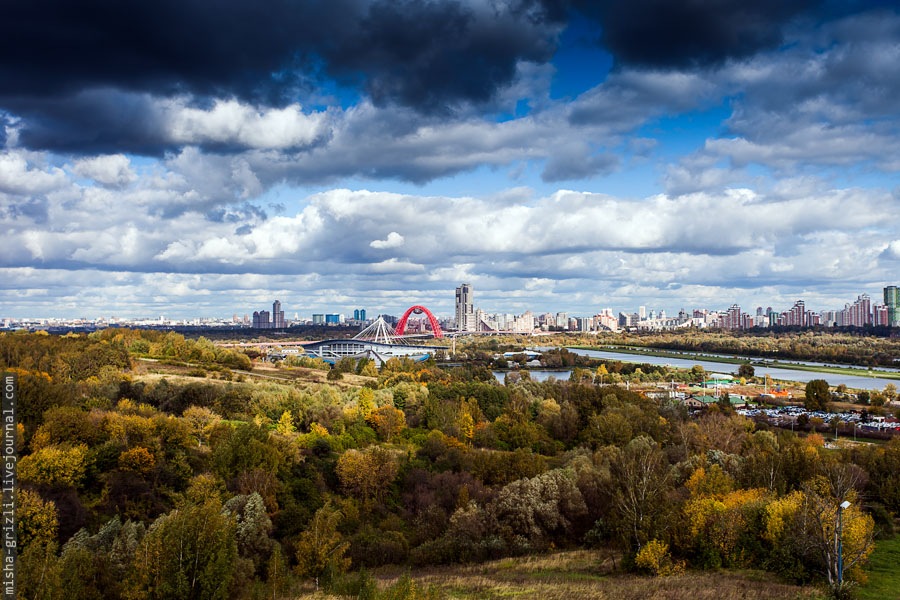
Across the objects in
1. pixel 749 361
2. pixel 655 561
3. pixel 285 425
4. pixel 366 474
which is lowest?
pixel 749 361

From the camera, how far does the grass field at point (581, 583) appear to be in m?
13.8

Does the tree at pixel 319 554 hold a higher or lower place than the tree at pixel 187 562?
lower

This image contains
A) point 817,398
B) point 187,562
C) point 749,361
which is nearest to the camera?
point 187,562

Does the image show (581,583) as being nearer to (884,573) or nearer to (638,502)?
(638,502)

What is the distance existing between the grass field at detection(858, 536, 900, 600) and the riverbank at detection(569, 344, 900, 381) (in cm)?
7157

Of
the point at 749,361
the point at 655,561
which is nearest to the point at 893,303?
the point at 749,361

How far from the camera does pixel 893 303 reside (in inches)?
6417

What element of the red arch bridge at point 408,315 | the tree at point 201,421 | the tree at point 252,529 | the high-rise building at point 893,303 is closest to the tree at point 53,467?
the tree at point 252,529

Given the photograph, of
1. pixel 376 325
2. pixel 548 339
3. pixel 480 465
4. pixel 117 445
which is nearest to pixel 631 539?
pixel 480 465

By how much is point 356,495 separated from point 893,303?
183 meters

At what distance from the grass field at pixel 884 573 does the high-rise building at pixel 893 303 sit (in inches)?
6664

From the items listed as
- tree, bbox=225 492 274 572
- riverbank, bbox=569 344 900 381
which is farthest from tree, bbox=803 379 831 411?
tree, bbox=225 492 274 572

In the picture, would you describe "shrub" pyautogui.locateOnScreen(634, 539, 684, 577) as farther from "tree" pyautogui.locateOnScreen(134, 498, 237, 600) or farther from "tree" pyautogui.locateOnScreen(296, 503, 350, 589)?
"tree" pyautogui.locateOnScreen(134, 498, 237, 600)

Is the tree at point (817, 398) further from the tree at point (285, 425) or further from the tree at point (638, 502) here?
the tree at point (285, 425)
